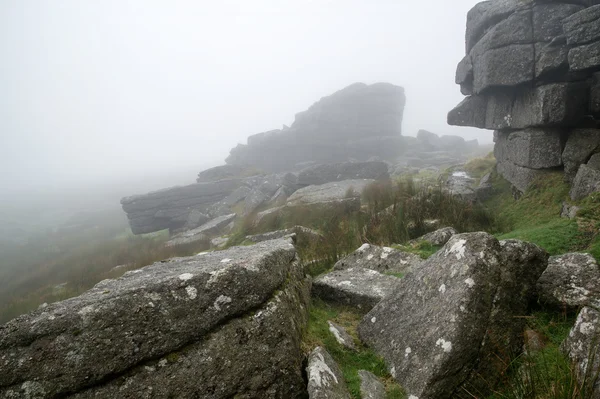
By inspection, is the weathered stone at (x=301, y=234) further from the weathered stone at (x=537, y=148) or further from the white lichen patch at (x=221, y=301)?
the weathered stone at (x=537, y=148)

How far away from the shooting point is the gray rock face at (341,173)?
95.5 ft

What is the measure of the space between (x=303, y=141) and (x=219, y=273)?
190 ft

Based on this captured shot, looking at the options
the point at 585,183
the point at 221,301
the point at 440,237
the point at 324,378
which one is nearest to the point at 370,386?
the point at 324,378

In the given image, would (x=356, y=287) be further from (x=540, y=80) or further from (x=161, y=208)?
(x=161, y=208)

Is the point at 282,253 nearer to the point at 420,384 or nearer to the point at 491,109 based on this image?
the point at 420,384

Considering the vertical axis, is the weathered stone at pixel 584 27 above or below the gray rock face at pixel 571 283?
above

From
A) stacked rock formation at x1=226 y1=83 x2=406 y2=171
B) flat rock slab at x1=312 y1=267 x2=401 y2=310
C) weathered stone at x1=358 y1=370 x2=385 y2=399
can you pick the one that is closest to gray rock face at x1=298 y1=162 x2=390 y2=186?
flat rock slab at x1=312 y1=267 x2=401 y2=310

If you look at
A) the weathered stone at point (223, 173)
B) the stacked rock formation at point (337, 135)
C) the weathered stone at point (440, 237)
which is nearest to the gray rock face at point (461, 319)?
the weathered stone at point (440, 237)

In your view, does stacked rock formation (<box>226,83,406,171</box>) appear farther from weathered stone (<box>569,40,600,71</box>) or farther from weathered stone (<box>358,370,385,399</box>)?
weathered stone (<box>358,370,385,399</box>)

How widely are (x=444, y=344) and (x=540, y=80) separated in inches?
476

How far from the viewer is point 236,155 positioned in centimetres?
6112

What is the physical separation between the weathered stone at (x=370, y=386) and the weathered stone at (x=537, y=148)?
11.4m

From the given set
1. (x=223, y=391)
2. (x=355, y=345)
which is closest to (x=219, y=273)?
(x=223, y=391)

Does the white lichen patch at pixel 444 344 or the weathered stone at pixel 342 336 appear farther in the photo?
the weathered stone at pixel 342 336
